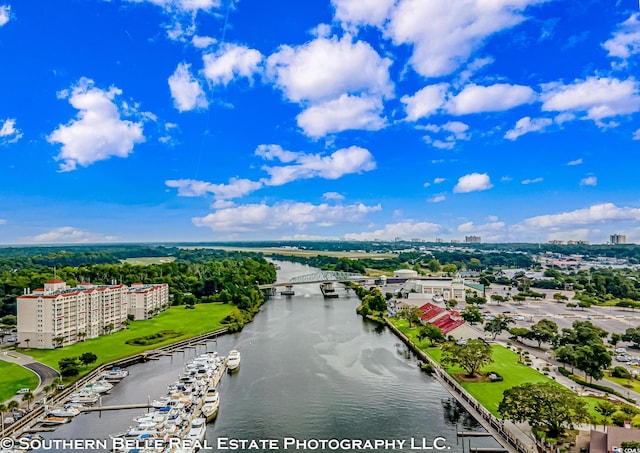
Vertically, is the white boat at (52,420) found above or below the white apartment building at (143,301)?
below

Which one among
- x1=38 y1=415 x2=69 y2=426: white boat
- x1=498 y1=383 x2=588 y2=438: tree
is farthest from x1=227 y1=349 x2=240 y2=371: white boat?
x1=498 y1=383 x2=588 y2=438: tree

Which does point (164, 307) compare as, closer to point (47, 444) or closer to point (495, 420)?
point (47, 444)

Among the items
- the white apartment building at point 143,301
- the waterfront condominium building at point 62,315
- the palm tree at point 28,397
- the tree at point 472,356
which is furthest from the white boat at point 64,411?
the white apartment building at point 143,301

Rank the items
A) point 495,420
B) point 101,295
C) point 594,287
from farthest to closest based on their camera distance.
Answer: point 594,287 → point 101,295 → point 495,420

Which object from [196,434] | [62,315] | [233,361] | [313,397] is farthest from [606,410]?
[62,315]

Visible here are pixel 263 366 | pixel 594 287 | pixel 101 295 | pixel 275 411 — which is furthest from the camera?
pixel 594 287

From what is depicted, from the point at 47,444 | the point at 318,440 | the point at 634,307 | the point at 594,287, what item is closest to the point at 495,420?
the point at 318,440

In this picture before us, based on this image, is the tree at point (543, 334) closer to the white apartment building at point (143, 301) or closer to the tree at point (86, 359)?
the tree at point (86, 359)
